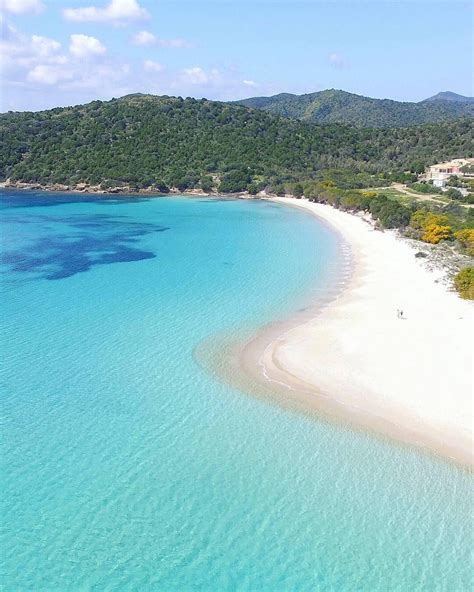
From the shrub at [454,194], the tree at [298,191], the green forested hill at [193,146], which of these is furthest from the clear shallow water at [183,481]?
the green forested hill at [193,146]

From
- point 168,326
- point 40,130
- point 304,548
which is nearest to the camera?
point 304,548

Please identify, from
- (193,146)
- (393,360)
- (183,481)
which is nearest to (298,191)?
(193,146)

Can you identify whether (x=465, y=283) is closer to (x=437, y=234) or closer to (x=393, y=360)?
(x=393, y=360)

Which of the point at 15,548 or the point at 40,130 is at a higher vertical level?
the point at 40,130

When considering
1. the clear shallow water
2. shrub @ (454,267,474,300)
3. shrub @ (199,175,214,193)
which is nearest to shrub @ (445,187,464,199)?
shrub @ (454,267,474,300)

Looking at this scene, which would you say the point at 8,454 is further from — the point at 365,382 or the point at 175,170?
the point at 175,170

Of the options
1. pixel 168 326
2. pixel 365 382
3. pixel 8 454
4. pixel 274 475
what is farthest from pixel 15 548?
pixel 168 326

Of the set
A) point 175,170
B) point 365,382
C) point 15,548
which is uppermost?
point 175,170
